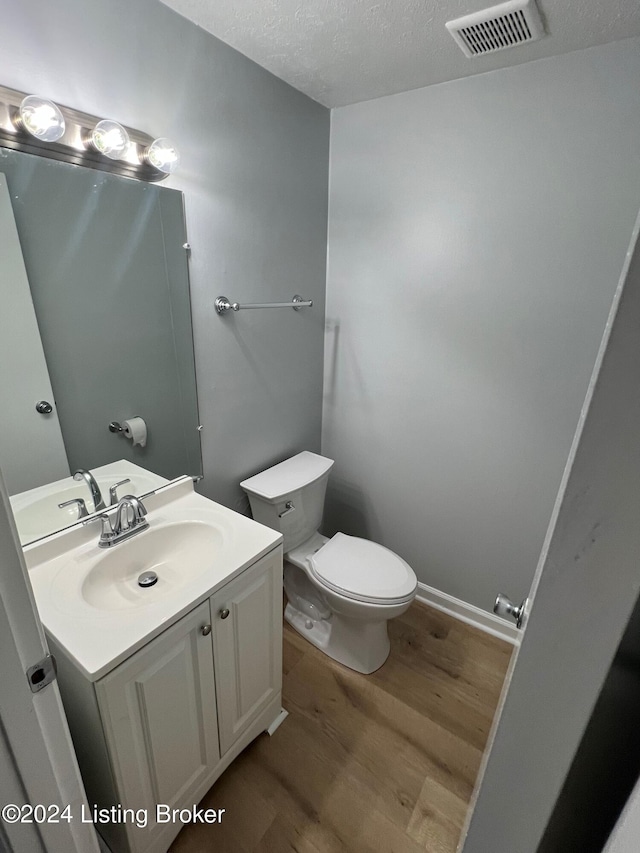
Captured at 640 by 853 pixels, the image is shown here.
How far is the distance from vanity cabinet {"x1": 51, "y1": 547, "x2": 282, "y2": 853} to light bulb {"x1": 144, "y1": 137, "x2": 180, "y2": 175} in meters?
1.23

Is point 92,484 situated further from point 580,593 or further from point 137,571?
point 580,593

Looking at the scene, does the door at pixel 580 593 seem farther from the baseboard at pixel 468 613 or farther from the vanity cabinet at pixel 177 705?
the baseboard at pixel 468 613

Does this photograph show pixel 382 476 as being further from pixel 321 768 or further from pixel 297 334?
pixel 321 768

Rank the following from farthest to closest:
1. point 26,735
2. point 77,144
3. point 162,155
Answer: point 162,155
point 77,144
point 26,735

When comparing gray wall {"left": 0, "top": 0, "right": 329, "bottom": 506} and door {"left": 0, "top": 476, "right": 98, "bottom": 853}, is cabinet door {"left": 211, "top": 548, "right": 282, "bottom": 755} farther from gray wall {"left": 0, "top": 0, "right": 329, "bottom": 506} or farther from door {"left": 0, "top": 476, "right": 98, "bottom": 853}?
gray wall {"left": 0, "top": 0, "right": 329, "bottom": 506}

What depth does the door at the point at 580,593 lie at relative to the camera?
0.34 m

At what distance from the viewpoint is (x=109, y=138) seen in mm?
1057

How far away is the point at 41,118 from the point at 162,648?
131 cm

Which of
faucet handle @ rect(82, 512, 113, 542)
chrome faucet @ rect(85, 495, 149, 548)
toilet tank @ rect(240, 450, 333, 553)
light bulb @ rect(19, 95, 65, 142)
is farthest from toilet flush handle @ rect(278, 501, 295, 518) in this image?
light bulb @ rect(19, 95, 65, 142)

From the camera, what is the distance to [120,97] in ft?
3.61

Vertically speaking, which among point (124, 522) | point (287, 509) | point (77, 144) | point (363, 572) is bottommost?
point (363, 572)

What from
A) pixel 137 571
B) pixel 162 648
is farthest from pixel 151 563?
pixel 162 648

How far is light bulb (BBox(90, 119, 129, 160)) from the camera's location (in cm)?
104

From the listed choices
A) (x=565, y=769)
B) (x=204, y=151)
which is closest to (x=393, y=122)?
(x=204, y=151)
